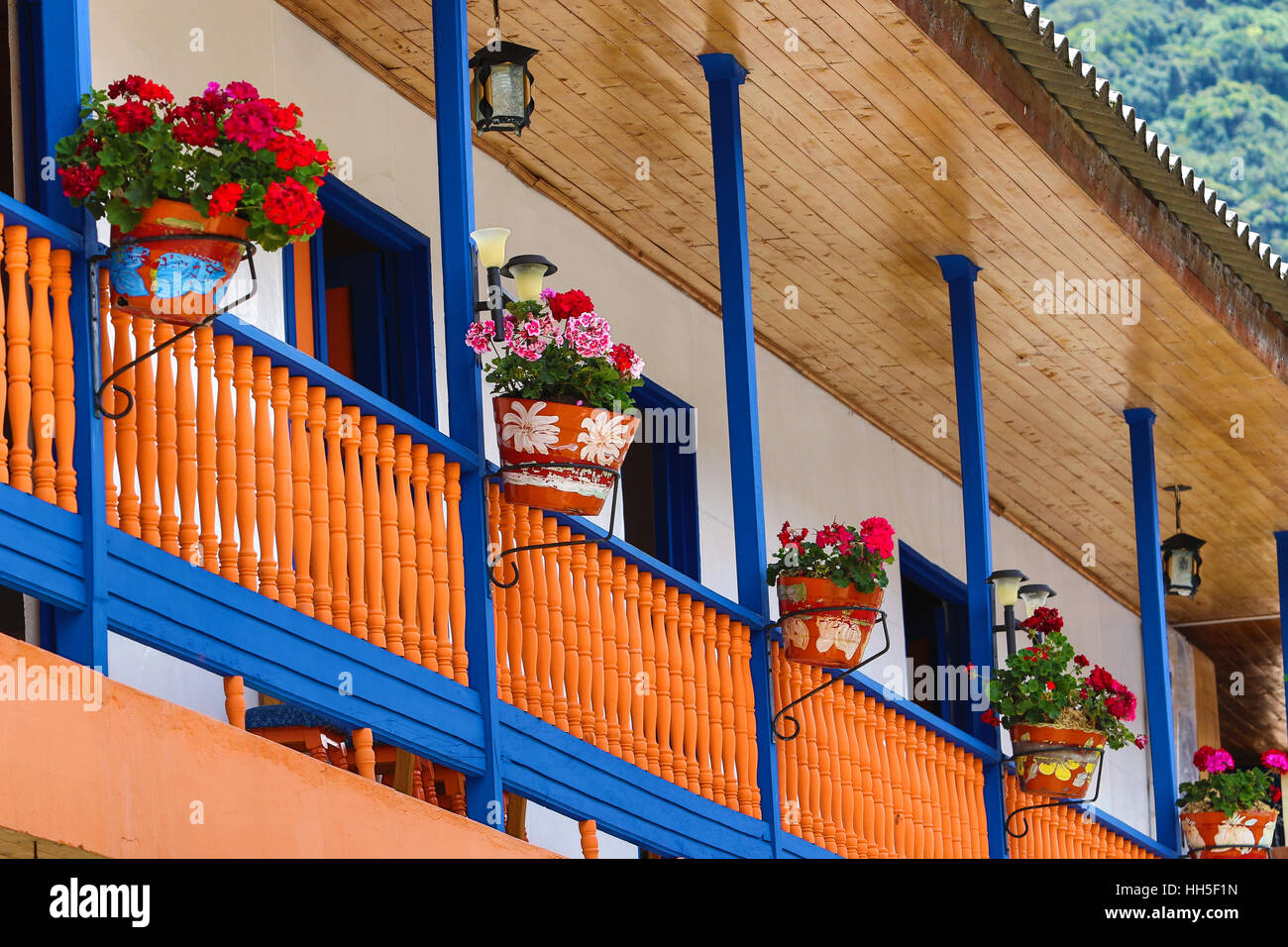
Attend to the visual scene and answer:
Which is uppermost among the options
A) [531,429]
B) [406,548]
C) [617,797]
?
[531,429]

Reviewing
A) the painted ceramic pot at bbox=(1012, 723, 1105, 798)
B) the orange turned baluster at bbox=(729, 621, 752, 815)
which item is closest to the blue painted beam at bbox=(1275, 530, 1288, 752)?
the painted ceramic pot at bbox=(1012, 723, 1105, 798)

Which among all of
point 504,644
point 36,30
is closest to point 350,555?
point 504,644

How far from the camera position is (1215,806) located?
12430 millimetres

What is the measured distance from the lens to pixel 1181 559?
14109mm

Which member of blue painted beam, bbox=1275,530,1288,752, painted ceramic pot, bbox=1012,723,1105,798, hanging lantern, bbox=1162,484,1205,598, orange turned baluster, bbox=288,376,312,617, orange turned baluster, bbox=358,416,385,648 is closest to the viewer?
orange turned baluster, bbox=288,376,312,617

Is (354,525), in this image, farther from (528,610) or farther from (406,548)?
(528,610)

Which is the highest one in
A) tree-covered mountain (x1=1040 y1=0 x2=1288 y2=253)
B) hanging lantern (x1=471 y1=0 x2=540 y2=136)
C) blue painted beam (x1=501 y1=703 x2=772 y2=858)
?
tree-covered mountain (x1=1040 y1=0 x2=1288 y2=253)

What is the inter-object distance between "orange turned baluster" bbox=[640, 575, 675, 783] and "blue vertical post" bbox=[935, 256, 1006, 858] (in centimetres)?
321

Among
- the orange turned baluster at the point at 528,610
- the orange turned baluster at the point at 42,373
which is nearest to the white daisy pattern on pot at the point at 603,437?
the orange turned baluster at the point at 528,610

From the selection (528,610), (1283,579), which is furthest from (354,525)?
(1283,579)

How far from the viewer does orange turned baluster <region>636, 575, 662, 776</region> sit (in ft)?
24.4

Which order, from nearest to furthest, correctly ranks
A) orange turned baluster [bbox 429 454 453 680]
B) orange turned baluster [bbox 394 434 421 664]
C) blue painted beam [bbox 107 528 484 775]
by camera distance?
blue painted beam [bbox 107 528 484 775]
orange turned baluster [bbox 394 434 421 664]
orange turned baluster [bbox 429 454 453 680]

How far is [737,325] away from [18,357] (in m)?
4.09

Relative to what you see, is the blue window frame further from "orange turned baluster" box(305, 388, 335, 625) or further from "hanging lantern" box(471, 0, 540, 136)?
"orange turned baluster" box(305, 388, 335, 625)
